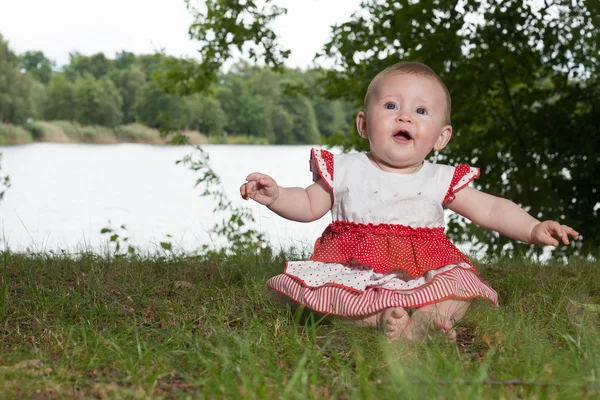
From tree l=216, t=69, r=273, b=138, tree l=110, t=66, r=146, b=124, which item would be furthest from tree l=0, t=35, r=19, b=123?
tree l=216, t=69, r=273, b=138

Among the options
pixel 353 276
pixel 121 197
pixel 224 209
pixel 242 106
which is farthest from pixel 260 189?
pixel 242 106

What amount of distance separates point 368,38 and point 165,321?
384cm

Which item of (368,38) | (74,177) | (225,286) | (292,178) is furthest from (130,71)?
(225,286)

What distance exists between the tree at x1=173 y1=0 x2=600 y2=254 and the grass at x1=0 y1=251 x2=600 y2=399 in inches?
95.1

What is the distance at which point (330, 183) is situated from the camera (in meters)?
2.88

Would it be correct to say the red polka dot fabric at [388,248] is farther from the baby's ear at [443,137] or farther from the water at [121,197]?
the water at [121,197]

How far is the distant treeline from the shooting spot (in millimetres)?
19312

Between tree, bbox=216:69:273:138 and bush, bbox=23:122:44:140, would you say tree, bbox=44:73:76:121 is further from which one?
tree, bbox=216:69:273:138

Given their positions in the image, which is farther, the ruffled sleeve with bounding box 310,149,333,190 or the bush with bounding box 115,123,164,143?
the bush with bounding box 115,123,164,143

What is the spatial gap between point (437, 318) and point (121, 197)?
30.7 feet

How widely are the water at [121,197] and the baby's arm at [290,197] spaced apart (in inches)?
56.5

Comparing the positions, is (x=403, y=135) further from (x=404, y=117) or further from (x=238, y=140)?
(x=238, y=140)

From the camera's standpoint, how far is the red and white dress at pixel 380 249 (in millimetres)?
2570

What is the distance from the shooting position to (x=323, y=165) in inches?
115
